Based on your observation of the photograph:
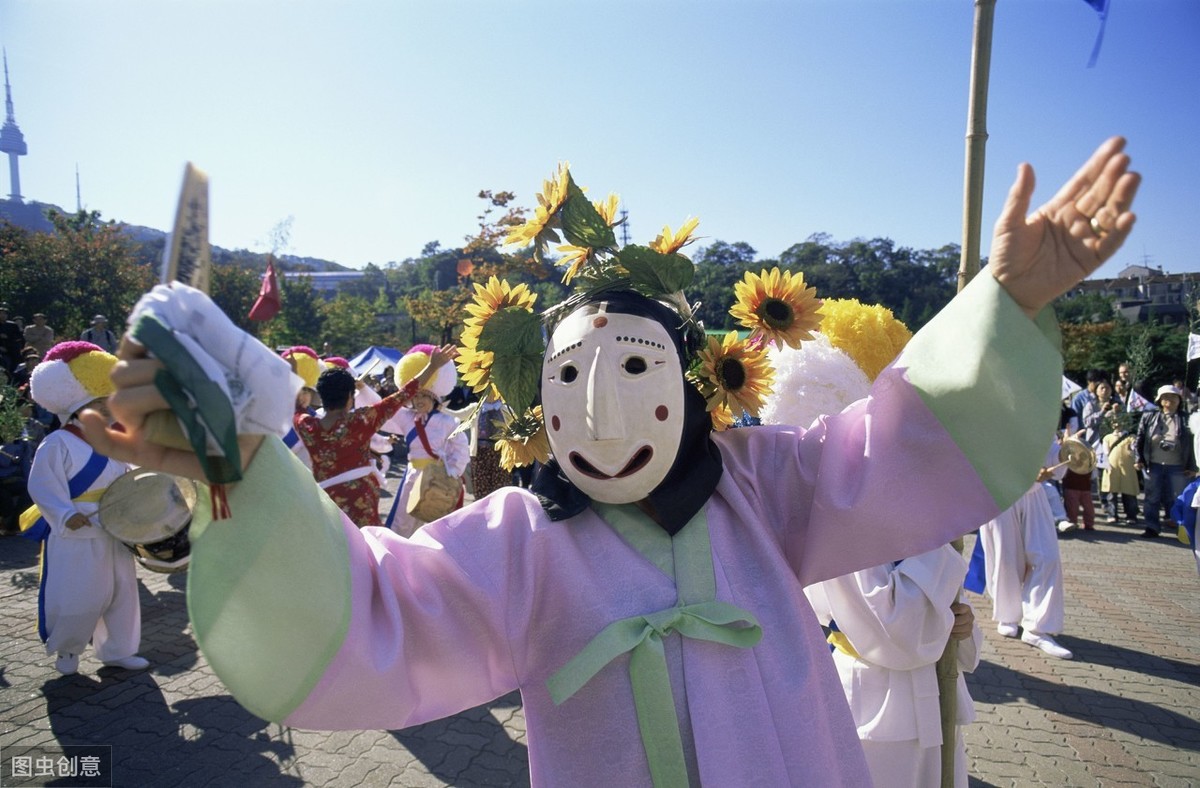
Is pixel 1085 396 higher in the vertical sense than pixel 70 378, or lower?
lower

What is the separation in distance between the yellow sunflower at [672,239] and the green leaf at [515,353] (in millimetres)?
459

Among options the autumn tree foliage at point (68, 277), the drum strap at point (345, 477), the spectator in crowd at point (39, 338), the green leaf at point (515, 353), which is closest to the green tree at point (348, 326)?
the autumn tree foliage at point (68, 277)

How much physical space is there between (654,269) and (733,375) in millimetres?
390

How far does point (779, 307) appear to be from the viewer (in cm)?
218

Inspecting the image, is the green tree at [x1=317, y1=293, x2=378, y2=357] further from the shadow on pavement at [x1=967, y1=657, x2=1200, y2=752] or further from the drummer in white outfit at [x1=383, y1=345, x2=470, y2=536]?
the shadow on pavement at [x1=967, y1=657, x2=1200, y2=752]

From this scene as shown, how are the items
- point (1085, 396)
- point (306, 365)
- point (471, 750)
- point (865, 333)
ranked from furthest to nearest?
point (1085, 396) < point (306, 365) < point (471, 750) < point (865, 333)

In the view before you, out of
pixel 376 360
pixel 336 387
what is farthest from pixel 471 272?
pixel 336 387

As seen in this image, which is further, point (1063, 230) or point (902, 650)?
point (902, 650)

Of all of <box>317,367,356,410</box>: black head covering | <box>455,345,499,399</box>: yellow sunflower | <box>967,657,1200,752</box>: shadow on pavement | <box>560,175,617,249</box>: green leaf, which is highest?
<box>560,175,617,249</box>: green leaf

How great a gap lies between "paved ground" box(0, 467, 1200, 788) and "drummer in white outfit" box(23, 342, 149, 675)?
1.52 feet

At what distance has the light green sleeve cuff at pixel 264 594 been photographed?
1.41 m

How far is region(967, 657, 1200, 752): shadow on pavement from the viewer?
176 inches

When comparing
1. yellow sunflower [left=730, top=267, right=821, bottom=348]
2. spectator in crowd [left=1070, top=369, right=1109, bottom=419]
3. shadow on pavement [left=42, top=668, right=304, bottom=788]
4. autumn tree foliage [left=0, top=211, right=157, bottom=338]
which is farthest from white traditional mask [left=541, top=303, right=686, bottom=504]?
autumn tree foliage [left=0, top=211, right=157, bottom=338]

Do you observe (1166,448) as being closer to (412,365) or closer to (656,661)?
(412,365)
